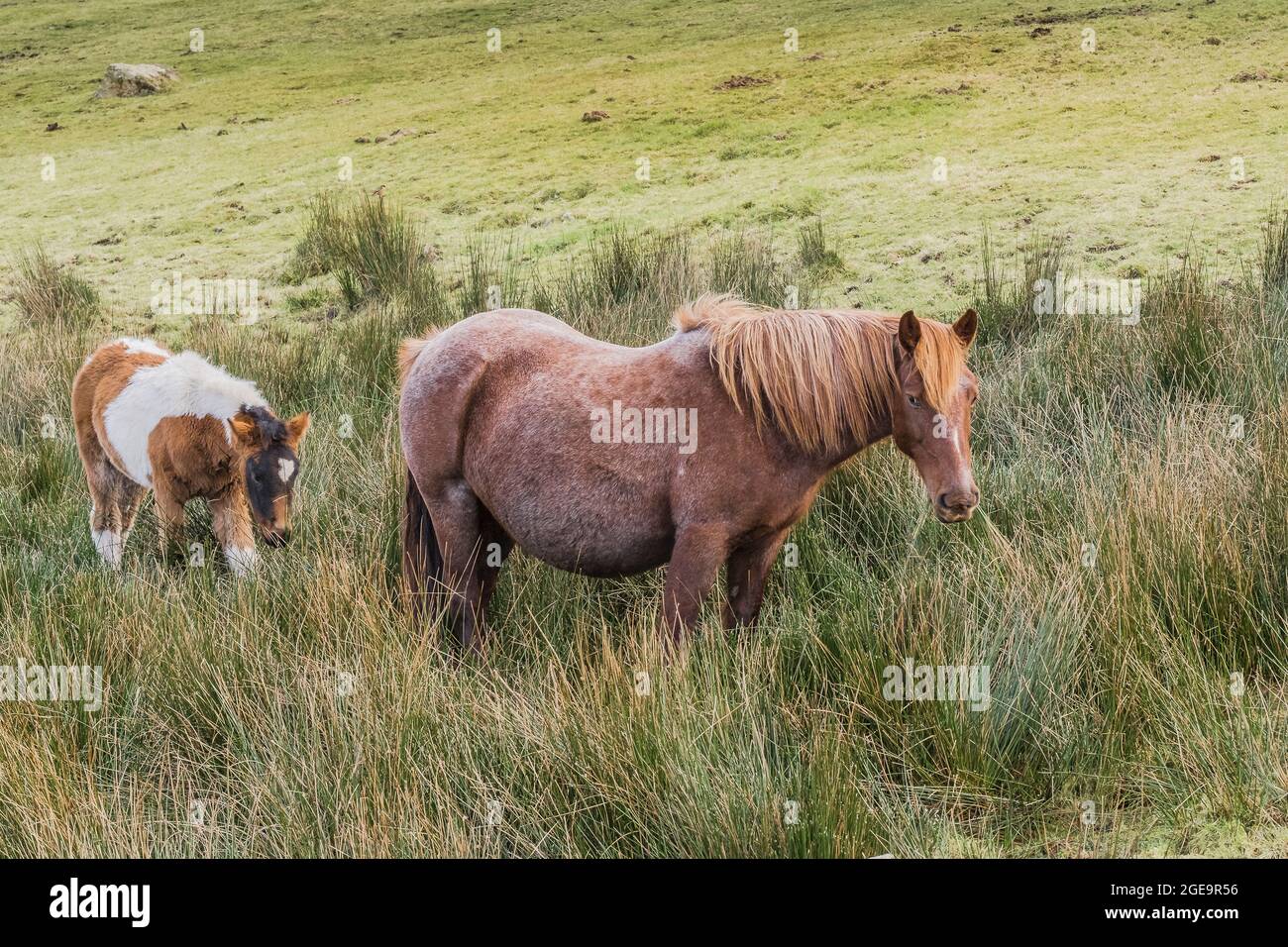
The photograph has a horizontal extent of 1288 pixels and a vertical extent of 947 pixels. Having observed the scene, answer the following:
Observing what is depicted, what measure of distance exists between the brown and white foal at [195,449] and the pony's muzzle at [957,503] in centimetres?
240

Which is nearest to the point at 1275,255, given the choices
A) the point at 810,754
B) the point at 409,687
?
the point at 810,754

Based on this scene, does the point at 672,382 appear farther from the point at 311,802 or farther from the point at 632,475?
the point at 311,802

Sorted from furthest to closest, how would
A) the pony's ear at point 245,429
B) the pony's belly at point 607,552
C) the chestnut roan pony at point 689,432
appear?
the pony's ear at point 245,429, the pony's belly at point 607,552, the chestnut roan pony at point 689,432

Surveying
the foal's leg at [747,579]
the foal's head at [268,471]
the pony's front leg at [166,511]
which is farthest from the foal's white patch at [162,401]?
the foal's leg at [747,579]

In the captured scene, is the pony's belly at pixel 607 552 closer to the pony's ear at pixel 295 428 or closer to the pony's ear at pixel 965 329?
the pony's ear at pixel 965 329

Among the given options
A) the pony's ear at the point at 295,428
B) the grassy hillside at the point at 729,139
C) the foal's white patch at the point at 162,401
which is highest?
the grassy hillside at the point at 729,139

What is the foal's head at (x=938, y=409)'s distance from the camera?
2.90 metres

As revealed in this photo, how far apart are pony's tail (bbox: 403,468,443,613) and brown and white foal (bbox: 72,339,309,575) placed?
571 mm

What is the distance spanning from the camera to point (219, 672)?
10.9 feet

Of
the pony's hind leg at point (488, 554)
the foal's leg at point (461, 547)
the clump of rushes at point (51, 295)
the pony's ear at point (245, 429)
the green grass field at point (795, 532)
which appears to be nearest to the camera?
the green grass field at point (795, 532)

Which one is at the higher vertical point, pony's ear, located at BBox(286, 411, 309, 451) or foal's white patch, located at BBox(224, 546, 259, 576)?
pony's ear, located at BBox(286, 411, 309, 451)

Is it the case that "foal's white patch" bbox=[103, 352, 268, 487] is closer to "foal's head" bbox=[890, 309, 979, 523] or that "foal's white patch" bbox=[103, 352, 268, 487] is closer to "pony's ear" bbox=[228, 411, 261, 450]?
"pony's ear" bbox=[228, 411, 261, 450]

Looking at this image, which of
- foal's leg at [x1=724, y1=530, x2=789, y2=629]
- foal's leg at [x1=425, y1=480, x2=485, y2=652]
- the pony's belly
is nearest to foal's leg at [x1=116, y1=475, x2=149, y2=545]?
foal's leg at [x1=425, y1=480, x2=485, y2=652]

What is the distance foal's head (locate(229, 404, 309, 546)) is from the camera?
4.17 m
